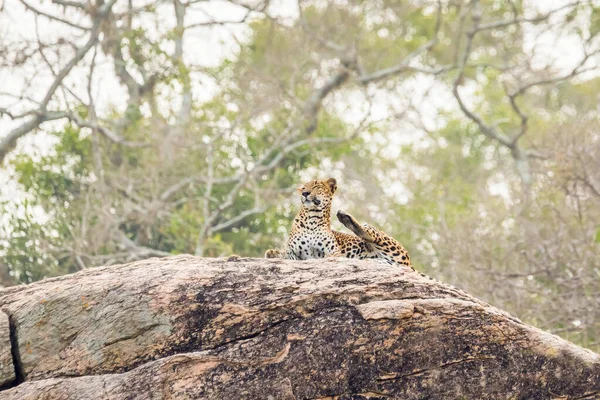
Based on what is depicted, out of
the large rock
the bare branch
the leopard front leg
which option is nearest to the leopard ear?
the leopard front leg

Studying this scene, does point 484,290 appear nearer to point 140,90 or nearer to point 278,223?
point 278,223

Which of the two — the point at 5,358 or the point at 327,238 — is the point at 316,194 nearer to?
the point at 327,238

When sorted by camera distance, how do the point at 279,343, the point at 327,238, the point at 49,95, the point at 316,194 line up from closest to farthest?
the point at 279,343, the point at 327,238, the point at 316,194, the point at 49,95

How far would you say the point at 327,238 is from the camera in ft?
36.8

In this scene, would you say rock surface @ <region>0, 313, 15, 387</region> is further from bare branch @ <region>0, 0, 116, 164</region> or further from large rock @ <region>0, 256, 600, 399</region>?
bare branch @ <region>0, 0, 116, 164</region>

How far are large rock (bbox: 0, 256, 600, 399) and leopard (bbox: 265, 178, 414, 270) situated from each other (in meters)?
1.80

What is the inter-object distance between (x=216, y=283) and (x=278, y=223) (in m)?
19.2

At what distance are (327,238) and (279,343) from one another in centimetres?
310

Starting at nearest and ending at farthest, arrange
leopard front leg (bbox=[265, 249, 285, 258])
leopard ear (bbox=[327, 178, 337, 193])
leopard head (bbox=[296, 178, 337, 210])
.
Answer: leopard front leg (bbox=[265, 249, 285, 258])
leopard head (bbox=[296, 178, 337, 210])
leopard ear (bbox=[327, 178, 337, 193])

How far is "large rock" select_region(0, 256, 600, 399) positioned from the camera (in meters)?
8.12

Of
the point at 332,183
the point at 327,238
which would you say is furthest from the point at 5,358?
the point at 332,183

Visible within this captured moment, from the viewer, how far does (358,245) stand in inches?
435

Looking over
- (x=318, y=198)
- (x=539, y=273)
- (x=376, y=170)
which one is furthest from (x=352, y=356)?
(x=376, y=170)

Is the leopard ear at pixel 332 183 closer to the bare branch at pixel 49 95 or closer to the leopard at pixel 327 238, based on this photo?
the leopard at pixel 327 238
